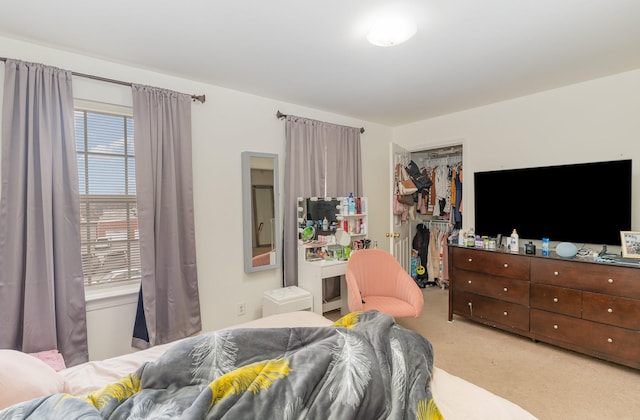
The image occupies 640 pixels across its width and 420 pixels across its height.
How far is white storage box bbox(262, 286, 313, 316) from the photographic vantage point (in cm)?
279

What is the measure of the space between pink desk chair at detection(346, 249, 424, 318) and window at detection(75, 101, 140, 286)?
1.87 metres

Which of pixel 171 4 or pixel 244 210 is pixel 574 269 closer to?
pixel 244 210

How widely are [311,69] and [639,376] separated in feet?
10.8

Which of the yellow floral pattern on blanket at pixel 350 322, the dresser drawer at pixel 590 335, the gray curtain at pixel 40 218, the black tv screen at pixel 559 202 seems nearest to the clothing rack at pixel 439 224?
the black tv screen at pixel 559 202

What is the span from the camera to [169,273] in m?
2.49

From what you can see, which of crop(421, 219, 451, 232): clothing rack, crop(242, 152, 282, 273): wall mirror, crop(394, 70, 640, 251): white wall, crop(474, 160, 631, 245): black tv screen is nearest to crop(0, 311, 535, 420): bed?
crop(242, 152, 282, 273): wall mirror

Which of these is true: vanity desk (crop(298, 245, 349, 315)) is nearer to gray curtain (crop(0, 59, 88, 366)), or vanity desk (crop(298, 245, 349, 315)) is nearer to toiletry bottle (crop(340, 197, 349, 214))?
toiletry bottle (crop(340, 197, 349, 214))

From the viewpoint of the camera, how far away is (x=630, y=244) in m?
2.37

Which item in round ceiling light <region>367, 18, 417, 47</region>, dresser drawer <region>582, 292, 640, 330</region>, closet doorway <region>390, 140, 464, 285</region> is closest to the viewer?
round ceiling light <region>367, 18, 417, 47</region>

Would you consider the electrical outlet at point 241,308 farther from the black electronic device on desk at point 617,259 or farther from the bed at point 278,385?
the black electronic device on desk at point 617,259

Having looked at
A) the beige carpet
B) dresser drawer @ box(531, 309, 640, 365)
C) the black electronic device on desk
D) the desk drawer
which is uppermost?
the black electronic device on desk

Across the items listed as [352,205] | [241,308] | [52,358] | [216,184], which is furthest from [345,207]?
[52,358]

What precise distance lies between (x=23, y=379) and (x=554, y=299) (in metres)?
3.32

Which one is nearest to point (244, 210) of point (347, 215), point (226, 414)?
point (347, 215)
